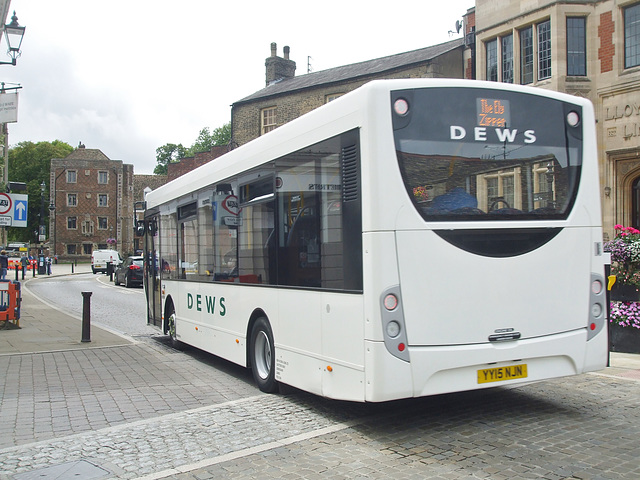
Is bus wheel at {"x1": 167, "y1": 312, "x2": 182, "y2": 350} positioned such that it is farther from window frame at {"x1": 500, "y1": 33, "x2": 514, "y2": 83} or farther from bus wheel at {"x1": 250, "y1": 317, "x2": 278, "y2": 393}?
window frame at {"x1": 500, "y1": 33, "x2": 514, "y2": 83}

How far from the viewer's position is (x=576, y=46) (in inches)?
765

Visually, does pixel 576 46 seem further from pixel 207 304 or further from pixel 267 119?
pixel 267 119

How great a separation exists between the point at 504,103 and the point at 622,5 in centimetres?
1517

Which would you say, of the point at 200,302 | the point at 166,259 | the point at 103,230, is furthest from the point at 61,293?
the point at 103,230

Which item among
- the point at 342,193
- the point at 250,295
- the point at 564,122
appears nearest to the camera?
the point at 342,193

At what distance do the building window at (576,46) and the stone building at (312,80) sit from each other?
6.44 m

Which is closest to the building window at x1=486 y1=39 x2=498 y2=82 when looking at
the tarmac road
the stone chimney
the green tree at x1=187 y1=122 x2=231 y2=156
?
the tarmac road

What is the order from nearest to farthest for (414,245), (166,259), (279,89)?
(414,245), (166,259), (279,89)

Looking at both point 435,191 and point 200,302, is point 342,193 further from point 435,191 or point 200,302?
point 200,302

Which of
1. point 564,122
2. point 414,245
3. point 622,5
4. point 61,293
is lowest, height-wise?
point 61,293

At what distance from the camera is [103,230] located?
86.1m

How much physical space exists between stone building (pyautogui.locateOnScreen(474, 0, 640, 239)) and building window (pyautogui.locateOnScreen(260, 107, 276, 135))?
16.3 meters

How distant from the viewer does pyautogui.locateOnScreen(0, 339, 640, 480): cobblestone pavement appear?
4.93m

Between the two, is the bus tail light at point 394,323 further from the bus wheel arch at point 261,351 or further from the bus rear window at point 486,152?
the bus wheel arch at point 261,351
